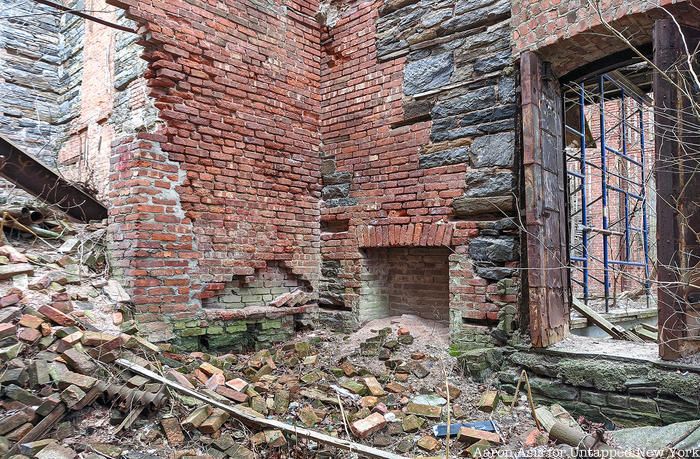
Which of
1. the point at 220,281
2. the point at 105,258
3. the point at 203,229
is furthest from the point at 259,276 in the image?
the point at 105,258

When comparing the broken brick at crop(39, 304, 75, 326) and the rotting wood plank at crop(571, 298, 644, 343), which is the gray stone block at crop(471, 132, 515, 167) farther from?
the broken brick at crop(39, 304, 75, 326)

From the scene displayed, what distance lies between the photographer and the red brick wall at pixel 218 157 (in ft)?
13.4

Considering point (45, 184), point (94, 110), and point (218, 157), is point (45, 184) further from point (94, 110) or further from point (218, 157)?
point (218, 157)

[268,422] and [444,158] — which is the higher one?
[444,158]

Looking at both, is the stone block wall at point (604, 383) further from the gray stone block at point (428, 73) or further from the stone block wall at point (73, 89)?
the stone block wall at point (73, 89)

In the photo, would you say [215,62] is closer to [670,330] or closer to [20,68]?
[20,68]

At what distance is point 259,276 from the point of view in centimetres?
494

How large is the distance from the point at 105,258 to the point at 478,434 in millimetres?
3539

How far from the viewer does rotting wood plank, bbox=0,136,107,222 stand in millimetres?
4211

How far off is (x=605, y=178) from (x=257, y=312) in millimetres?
4520

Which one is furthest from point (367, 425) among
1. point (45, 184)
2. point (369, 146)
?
point (45, 184)

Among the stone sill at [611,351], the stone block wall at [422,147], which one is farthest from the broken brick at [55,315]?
the stone sill at [611,351]

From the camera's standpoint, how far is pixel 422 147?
4613mm

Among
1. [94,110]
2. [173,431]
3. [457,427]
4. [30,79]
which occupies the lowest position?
[457,427]
